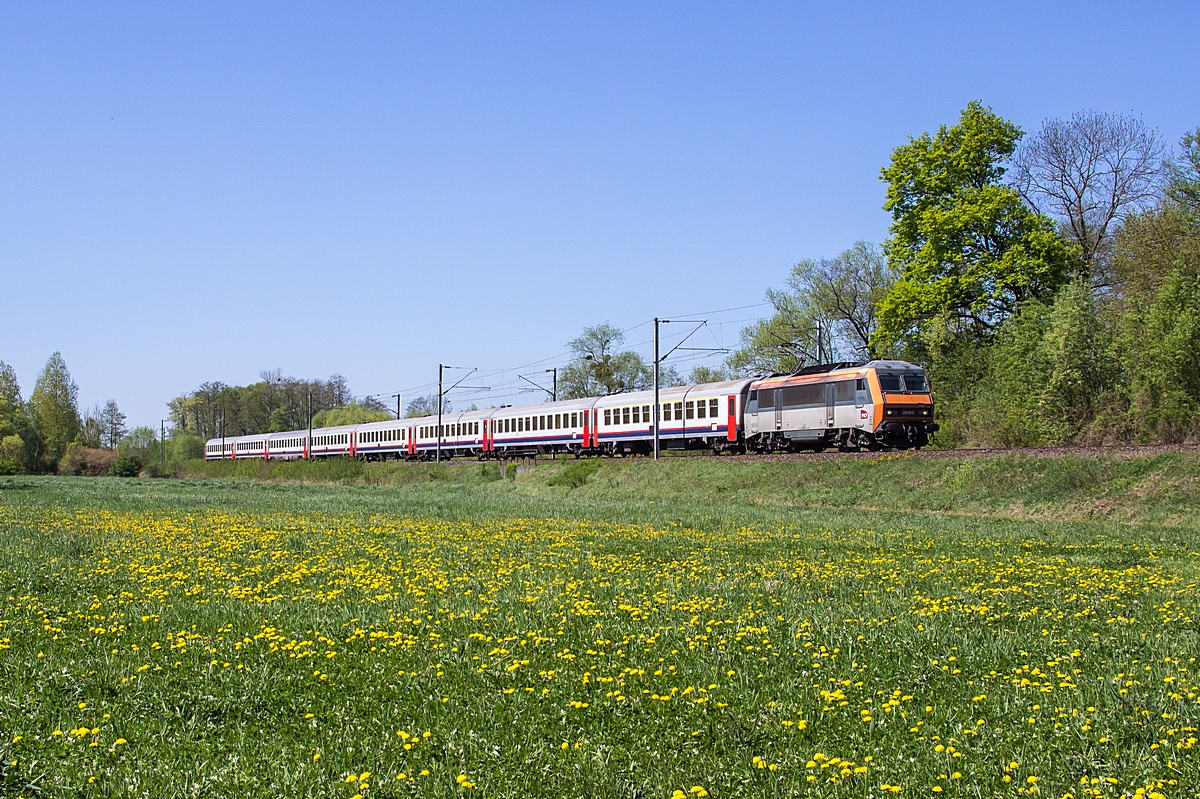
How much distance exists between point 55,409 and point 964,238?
93315 millimetres

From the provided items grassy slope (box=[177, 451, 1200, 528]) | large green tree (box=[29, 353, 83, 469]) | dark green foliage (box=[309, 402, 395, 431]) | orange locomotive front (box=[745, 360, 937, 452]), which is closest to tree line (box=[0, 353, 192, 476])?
large green tree (box=[29, 353, 83, 469])

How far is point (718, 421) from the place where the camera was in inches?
1703

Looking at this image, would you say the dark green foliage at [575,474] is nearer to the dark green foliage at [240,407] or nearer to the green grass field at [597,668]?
the green grass field at [597,668]

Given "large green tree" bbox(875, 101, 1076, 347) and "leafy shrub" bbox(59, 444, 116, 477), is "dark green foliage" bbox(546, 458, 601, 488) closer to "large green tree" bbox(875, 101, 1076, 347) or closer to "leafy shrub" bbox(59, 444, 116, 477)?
"large green tree" bbox(875, 101, 1076, 347)

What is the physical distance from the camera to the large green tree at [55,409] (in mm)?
96006

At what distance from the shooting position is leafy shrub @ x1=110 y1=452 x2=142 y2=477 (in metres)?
89.0

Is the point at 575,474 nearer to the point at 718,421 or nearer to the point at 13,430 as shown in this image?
the point at 718,421

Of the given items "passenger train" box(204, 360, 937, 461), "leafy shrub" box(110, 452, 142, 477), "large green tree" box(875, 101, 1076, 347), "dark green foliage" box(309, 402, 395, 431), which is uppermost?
"large green tree" box(875, 101, 1076, 347)

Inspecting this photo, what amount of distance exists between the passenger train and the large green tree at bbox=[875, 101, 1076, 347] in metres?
7.86

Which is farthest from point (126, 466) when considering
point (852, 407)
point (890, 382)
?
point (890, 382)

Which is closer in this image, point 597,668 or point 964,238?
point 597,668

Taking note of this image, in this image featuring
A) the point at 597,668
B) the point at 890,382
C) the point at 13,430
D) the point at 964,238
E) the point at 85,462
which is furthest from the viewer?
the point at 85,462

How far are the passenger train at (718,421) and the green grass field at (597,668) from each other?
16.6 m

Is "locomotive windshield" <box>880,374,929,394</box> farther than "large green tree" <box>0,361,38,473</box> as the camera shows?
No
